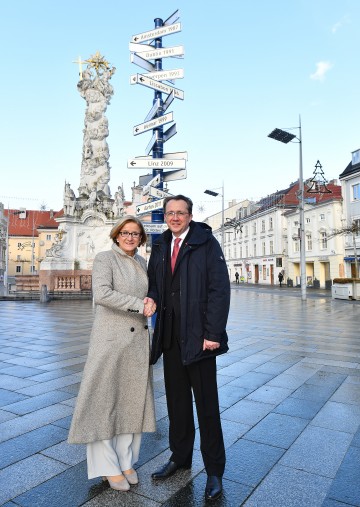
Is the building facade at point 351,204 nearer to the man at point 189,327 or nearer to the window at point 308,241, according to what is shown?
the window at point 308,241

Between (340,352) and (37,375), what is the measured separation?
5.56 meters

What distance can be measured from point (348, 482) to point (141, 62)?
719 centimetres

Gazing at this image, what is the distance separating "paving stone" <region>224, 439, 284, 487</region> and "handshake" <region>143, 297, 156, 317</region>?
55.8 inches

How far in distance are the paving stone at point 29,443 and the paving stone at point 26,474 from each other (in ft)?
0.36

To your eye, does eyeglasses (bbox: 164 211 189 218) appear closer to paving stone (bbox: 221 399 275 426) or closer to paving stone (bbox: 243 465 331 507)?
paving stone (bbox: 243 465 331 507)

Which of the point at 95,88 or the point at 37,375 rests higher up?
the point at 95,88

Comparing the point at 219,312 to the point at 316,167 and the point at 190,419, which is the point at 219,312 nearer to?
the point at 190,419

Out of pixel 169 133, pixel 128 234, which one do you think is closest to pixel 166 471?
pixel 128 234

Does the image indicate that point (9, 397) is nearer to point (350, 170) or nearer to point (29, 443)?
point (29, 443)

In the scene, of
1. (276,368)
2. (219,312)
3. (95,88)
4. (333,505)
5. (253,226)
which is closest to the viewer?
(333,505)

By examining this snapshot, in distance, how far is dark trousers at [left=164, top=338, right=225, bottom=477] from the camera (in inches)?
113

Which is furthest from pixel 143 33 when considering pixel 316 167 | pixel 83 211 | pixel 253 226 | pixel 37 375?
pixel 253 226

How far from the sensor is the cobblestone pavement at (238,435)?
269 cm

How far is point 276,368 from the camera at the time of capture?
245 inches
